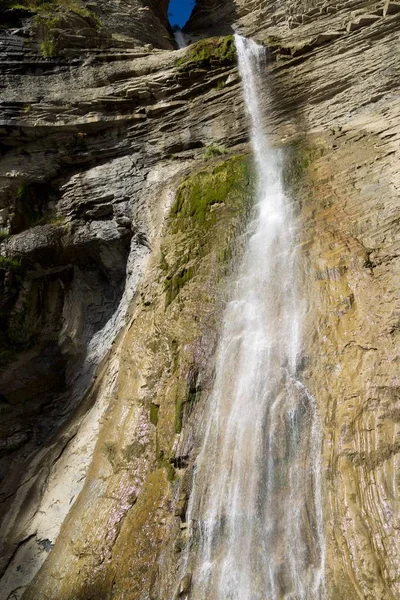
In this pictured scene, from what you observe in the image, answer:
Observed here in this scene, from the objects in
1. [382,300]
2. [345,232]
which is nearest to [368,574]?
[382,300]

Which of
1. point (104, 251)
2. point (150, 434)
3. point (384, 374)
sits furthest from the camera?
point (104, 251)

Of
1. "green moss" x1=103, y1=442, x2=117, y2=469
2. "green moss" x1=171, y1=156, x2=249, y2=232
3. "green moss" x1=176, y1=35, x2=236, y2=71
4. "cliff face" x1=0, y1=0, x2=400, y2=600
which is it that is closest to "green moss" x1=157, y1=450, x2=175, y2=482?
"cliff face" x1=0, y1=0, x2=400, y2=600

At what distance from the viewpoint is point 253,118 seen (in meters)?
12.5

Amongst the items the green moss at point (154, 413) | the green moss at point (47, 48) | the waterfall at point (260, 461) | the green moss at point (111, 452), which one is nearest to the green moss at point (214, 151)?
the waterfall at point (260, 461)

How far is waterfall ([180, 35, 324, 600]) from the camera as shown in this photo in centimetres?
538

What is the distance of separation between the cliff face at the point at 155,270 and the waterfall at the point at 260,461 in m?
0.26

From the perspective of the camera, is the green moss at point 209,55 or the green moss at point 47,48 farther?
the green moss at point 47,48

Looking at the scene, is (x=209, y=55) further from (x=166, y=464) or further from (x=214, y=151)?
(x=166, y=464)

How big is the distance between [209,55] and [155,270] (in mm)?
7484

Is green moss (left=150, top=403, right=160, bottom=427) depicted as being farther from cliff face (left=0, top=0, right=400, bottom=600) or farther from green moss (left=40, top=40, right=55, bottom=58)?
green moss (left=40, top=40, right=55, bottom=58)

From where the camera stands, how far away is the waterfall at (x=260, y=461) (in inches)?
212

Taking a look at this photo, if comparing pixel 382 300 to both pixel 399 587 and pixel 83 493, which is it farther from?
pixel 83 493

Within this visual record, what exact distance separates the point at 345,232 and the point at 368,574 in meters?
5.71

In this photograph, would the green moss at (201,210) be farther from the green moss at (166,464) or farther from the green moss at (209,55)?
the green moss at (209,55)
